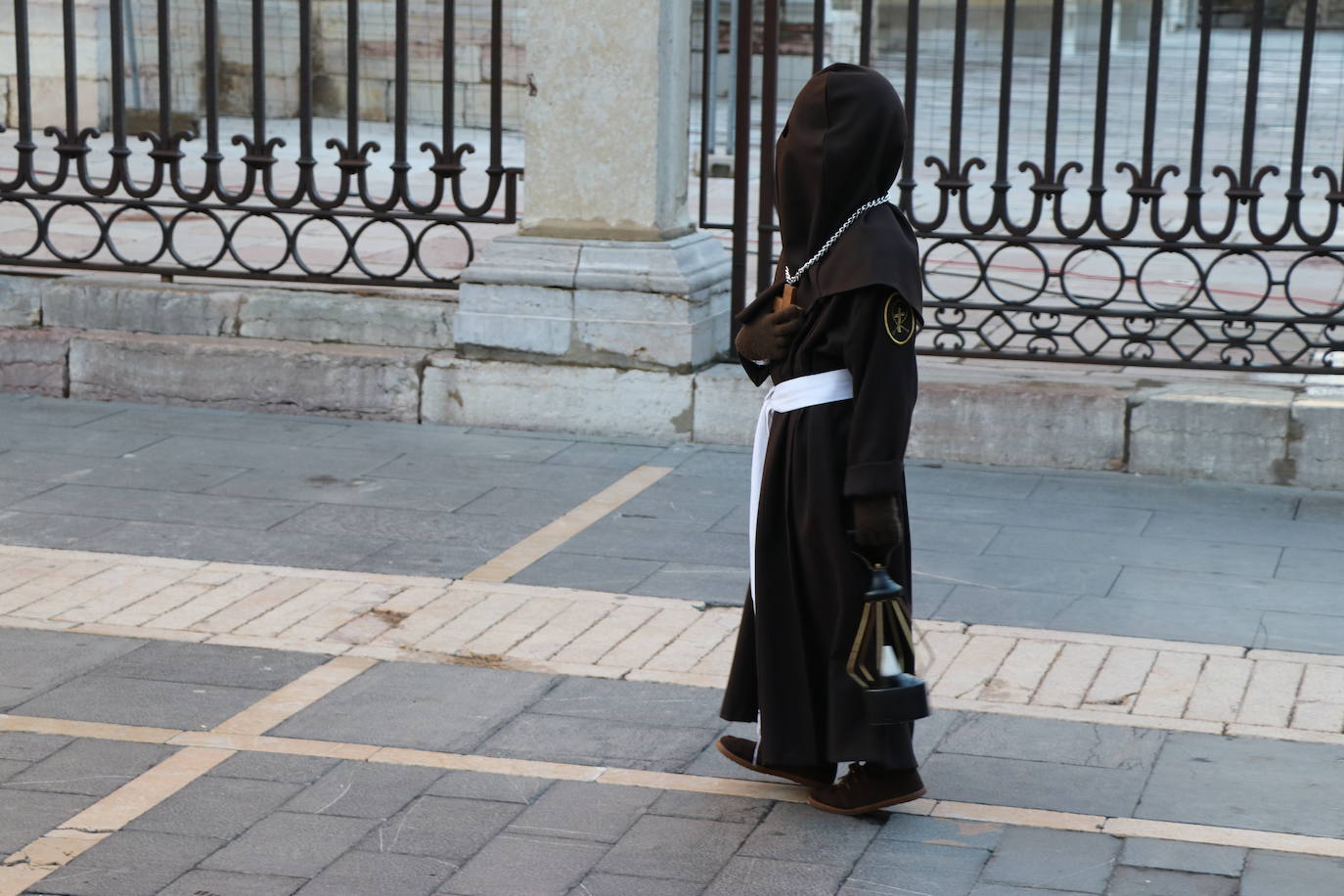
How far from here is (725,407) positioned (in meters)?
7.71

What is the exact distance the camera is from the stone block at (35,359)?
27.5ft

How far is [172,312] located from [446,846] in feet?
16.4

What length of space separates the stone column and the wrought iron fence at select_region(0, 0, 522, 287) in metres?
0.28

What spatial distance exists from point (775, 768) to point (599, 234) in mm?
3986

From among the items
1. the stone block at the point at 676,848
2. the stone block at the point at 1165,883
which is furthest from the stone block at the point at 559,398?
the stone block at the point at 1165,883

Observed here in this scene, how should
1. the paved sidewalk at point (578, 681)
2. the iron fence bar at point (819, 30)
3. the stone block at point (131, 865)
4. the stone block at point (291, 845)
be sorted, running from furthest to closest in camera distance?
the iron fence bar at point (819, 30) < the paved sidewalk at point (578, 681) < the stone block at point (291, 845) < the stone block at point (131, 865)

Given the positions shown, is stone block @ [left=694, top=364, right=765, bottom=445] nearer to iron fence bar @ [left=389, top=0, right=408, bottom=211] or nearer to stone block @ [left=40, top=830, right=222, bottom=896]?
iron fence bar @ [left=389, top=0, right=408, bottom=211]

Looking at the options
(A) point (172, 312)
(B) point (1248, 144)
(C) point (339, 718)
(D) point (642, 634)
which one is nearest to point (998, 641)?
(D) point (642, 634)

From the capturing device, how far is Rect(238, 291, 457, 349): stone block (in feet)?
26.8

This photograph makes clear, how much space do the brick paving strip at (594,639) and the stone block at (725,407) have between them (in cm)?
207

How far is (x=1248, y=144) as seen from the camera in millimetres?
7340

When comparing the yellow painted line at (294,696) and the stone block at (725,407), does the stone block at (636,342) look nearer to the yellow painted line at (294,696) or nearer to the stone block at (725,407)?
the stone block at (725,407)

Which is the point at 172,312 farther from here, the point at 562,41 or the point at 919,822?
the point at 919,822

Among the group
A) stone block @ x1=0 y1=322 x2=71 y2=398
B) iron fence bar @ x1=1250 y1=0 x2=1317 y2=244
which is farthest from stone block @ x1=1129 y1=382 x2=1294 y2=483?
stone block @ x1=0 y1=322 x2=71 y2=398
